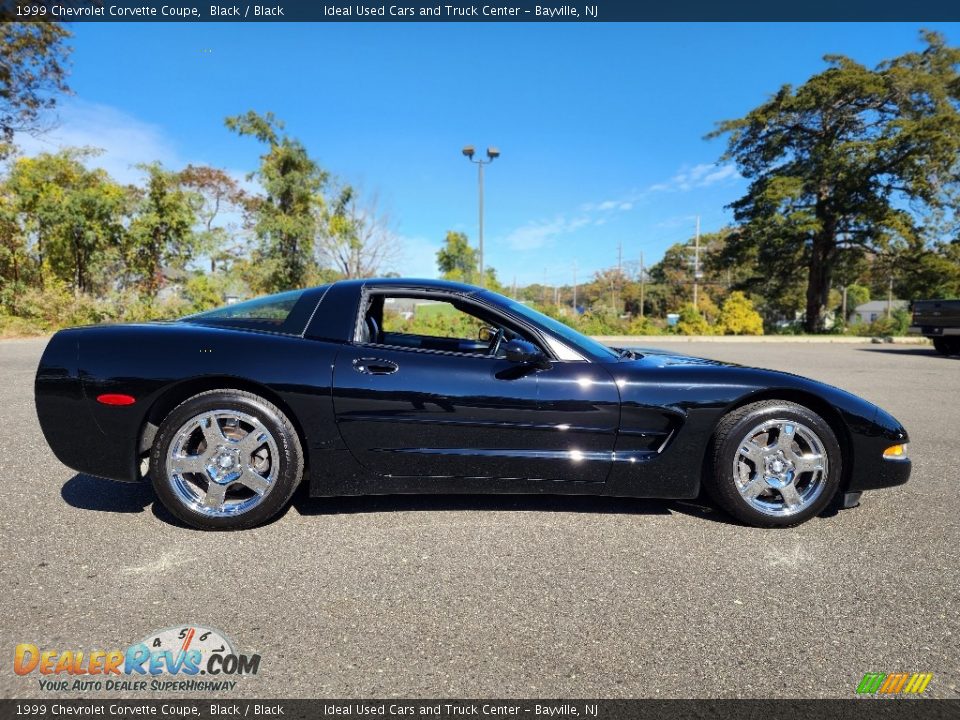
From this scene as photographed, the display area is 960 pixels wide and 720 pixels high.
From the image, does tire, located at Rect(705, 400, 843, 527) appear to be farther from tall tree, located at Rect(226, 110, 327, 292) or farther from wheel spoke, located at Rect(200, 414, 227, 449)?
tall tree, located at Rect(226, 110, 327, 292)

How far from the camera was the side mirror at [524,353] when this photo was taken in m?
2.51

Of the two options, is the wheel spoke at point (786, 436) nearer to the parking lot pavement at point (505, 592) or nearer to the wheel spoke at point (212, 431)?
the parking lot pavement at point (505, 592)

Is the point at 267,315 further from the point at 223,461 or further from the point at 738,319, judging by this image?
the point at 738,319

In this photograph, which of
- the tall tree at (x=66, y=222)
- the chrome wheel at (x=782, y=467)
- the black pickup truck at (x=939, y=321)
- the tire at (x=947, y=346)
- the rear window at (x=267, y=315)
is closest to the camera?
the chrome wheel at (x=782, y=467)

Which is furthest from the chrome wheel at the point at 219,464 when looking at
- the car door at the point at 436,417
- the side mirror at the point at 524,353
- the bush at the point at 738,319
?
the bush at the point at 738,319

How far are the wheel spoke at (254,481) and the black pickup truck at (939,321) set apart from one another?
15.2m

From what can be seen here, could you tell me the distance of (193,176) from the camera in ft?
103

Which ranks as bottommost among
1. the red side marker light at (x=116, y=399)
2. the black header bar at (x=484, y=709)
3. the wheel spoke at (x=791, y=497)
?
the black header bar at (x=484, y=709)

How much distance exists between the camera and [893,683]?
150 centimetres

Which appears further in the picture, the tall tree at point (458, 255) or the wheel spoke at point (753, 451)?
the tall tree at point (458, 255)

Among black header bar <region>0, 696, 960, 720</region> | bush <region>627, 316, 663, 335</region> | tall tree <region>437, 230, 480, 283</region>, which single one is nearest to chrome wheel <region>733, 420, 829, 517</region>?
black header bar <region>0, 696, 960, 720</region>

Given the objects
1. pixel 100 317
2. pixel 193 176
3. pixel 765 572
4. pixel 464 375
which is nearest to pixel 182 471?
pixel 464 375

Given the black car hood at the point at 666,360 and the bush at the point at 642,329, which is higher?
the bush at the point at 642,329

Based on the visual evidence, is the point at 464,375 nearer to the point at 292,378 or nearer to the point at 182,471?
the point at 292,378
